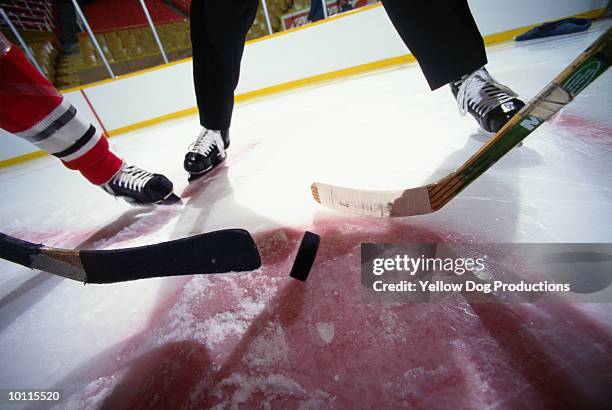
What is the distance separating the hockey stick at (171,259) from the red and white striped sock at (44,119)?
1.38 ft

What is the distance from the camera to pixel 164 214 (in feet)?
2.77

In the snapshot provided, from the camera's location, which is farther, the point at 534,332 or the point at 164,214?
the point at 164,214

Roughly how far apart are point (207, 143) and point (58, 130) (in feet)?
1.42

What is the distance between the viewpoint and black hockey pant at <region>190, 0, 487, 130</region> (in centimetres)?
71

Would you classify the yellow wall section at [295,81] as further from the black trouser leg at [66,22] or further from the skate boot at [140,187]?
the black trouser leg at [66,22]

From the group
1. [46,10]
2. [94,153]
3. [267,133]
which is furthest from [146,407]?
[46,10]

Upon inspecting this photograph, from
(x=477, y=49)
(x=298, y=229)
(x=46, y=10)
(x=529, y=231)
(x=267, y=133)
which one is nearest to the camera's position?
(x=529, y=231)

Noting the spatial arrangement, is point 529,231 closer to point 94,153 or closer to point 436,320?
point 436,320

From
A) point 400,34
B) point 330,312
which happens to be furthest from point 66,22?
point 330,312

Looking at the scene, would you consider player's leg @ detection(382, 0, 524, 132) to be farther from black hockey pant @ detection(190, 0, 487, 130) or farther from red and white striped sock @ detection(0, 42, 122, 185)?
red and white striped sock @ detection(0, 42, 122, 185)

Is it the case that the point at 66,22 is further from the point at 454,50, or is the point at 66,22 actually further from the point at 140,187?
the point at 454,50

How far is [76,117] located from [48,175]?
1361mm

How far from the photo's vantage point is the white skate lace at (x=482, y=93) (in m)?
0.72

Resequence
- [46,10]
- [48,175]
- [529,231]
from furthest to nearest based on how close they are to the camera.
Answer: [46,10] < [48,175] < [529,231]
